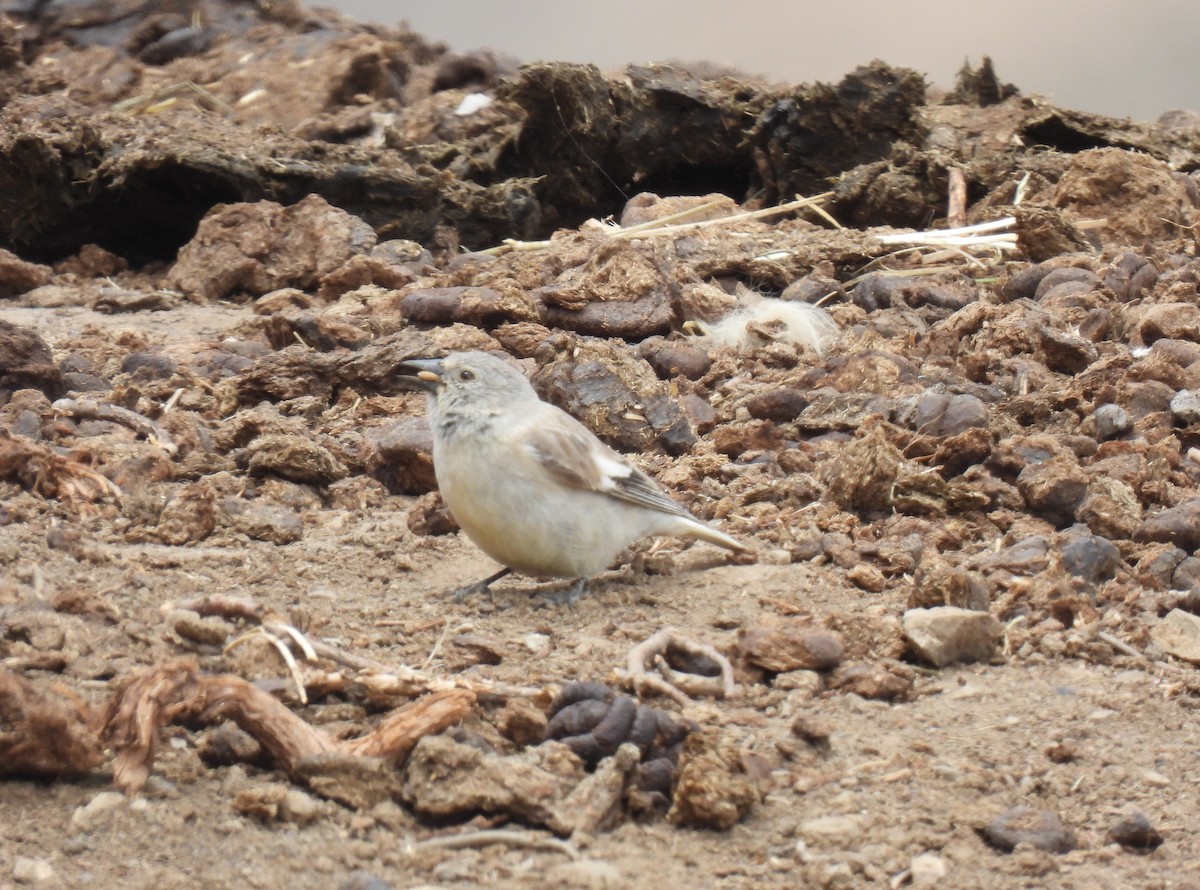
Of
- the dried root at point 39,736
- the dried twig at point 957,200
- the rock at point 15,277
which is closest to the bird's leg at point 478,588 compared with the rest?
the dried root at point 39,736

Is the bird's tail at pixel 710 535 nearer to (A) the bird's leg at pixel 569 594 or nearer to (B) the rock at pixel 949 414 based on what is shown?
(A) the bird's leg at pixel 569 594

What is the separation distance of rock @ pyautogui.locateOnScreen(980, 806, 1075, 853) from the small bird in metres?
1.98

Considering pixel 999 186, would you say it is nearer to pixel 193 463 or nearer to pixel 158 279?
pixel 158 279

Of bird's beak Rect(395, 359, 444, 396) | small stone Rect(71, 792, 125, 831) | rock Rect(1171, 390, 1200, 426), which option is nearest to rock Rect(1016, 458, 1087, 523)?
rock Rect(1171, 390, 1200, 426)

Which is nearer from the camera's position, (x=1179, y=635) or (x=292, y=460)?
(x=1179, y=635)

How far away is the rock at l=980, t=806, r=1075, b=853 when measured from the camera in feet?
11.1

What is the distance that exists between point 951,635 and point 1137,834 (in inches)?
45.1

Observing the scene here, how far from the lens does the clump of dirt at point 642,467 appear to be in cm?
333

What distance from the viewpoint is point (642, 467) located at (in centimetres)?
631

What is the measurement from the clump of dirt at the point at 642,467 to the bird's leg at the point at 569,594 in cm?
8

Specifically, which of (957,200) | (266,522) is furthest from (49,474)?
(957,200)

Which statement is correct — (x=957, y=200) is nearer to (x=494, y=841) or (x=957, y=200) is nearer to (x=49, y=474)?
(x=49, y=474)

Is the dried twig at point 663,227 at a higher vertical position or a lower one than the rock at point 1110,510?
lower

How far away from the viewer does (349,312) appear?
8133 millimetres
